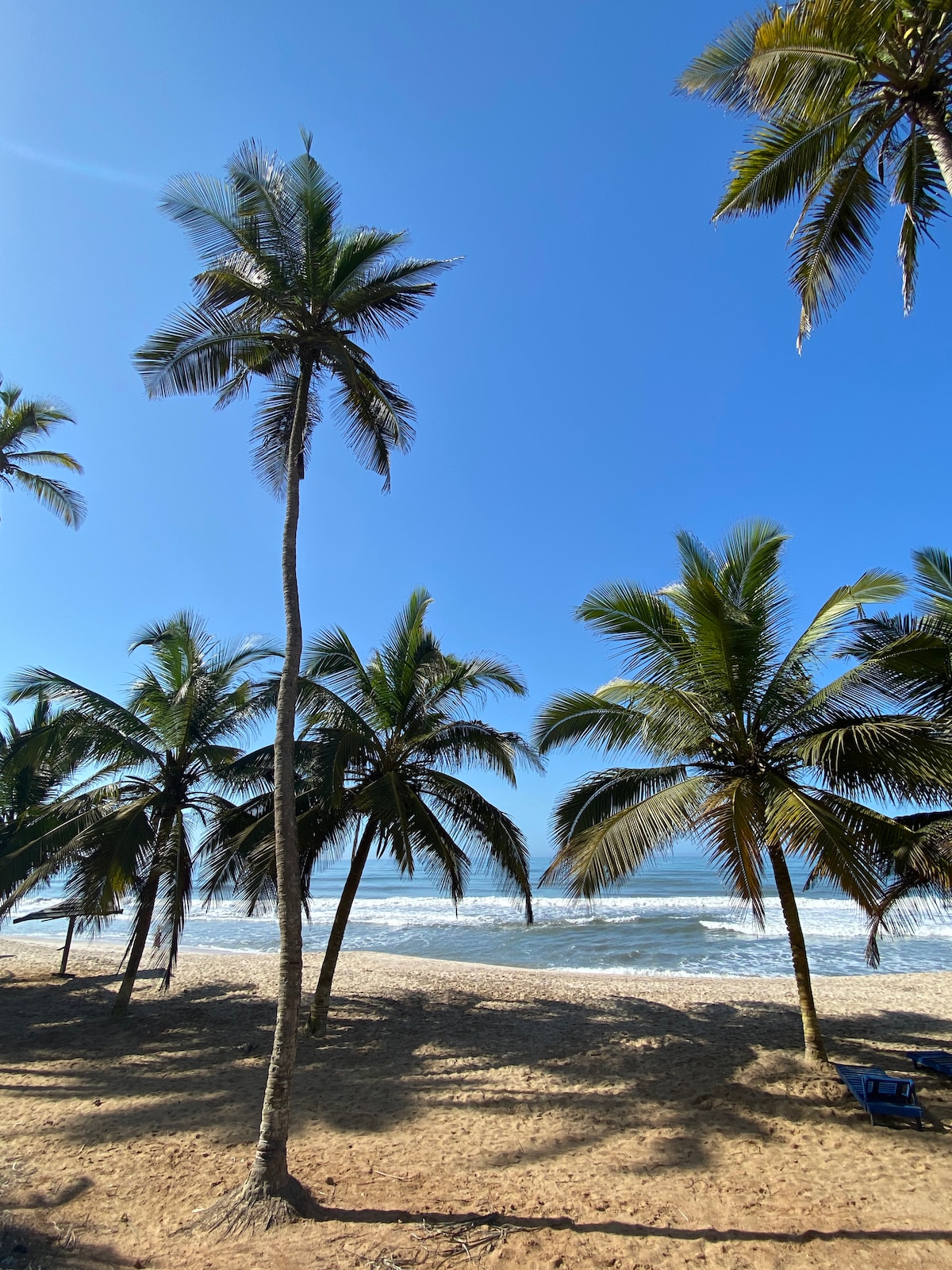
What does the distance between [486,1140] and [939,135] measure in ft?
31.2

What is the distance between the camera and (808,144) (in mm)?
6051

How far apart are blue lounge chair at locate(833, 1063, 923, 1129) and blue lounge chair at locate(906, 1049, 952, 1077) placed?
3.24ft

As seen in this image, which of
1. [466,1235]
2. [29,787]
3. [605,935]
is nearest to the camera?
[466,1235]

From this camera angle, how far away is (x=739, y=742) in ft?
25.5

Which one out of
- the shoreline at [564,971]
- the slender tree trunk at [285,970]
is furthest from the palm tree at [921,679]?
the shoreline at [564,971]

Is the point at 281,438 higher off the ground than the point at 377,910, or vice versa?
the point at 281,438

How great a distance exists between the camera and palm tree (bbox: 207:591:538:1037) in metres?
9.73

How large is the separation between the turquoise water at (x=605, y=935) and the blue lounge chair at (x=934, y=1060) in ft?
17.0

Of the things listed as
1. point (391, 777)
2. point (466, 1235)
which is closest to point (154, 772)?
point (391, 777)

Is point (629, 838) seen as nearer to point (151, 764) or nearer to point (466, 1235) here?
point (466, 1235)

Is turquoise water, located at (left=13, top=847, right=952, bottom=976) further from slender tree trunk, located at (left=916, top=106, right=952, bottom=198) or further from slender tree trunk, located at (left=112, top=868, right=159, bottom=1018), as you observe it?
slender tree trunk, located at (left=916, top=106, right=952, bottom=198)

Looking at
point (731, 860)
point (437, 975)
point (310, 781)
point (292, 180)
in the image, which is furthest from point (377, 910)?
point (292, 180)

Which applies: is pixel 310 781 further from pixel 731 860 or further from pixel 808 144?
pixel 808 144

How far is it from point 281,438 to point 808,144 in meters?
6.05
